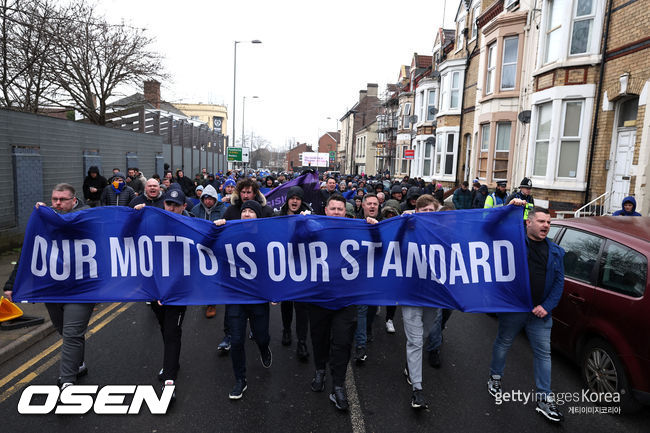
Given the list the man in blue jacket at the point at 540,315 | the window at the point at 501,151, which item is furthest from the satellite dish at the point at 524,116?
the man in blue jacket at the point at 540,315

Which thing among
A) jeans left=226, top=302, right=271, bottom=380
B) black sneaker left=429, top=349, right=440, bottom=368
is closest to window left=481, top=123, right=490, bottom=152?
black sneaker left=429, top=349, right=440, bottom=368

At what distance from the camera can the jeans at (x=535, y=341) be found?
381 centimetres

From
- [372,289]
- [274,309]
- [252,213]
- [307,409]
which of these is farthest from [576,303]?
[274,309]

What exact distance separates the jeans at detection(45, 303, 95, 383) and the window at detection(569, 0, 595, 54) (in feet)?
46.4

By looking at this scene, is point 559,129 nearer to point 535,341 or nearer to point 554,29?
point 554,29

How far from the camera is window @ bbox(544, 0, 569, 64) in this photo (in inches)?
502

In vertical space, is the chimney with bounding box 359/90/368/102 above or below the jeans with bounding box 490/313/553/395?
above

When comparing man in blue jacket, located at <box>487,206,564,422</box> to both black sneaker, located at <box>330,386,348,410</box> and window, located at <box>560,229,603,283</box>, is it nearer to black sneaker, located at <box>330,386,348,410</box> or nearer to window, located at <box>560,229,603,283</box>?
window, located at <box>560,229,603,283</box>

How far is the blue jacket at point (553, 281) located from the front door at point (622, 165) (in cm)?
860

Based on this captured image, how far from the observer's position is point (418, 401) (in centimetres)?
385

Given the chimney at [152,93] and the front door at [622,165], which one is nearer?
the front door at [622,165]

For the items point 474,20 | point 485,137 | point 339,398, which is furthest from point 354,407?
point 474,20

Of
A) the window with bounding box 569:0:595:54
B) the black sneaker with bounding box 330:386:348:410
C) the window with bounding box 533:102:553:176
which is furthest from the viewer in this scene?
the window with bounding box 533:102:553:176

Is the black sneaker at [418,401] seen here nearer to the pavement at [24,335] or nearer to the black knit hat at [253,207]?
the black knit hat at [253,207]
